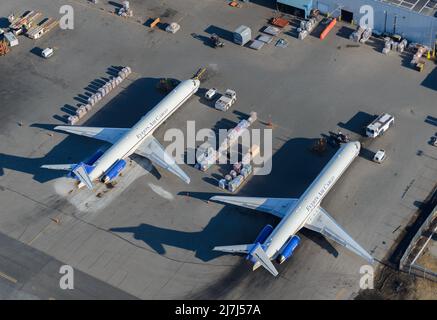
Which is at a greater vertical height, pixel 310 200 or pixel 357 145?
pixel 357 145

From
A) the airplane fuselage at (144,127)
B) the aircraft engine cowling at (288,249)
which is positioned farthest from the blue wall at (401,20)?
the aircraft engine cowling at (288,249)

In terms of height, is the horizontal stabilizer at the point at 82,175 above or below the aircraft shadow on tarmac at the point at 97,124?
above

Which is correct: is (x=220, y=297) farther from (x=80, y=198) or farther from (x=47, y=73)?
(x=47, y=73)

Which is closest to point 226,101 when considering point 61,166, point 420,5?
point 61,166

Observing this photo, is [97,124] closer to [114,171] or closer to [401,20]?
[114,171]

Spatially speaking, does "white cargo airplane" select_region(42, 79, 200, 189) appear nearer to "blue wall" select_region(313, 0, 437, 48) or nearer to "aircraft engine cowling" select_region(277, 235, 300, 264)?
"aircraft engine cowling" select_region(277, 235, 300, 264)

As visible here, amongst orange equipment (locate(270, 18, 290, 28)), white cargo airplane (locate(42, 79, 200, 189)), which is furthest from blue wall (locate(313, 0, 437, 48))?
white cargo airplane (locate(42, 79, 200, 189))

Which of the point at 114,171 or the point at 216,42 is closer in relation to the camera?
the point at 114,171

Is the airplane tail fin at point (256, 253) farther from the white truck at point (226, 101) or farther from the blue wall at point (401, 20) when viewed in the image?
the blue wall at point (401, 20)
